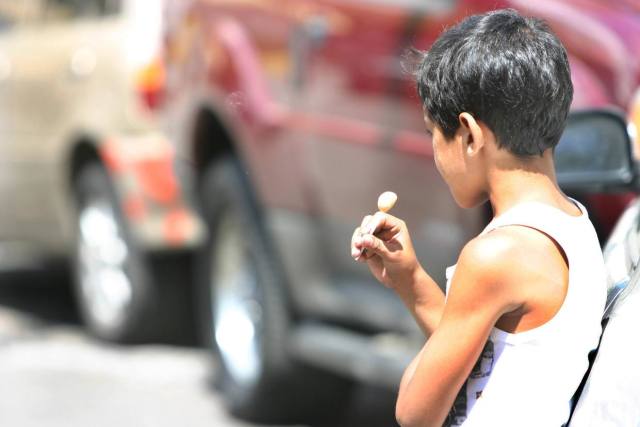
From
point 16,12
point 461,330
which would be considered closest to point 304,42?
point 461,330

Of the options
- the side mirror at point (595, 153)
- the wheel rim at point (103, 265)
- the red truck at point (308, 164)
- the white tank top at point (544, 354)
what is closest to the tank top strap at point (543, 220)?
the white tank top at point (544, 354)

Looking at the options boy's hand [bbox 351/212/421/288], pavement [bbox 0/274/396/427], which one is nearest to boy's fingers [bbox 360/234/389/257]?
boy's hand [bbox 351/212/421/288]

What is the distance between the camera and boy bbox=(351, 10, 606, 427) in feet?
6.08

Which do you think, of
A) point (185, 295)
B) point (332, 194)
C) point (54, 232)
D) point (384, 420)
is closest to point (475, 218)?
point (332, 194)

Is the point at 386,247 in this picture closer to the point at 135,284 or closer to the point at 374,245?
the point at 374,245

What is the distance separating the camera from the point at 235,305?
5562mm

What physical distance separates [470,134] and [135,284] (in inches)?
186

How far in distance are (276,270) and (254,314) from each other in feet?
0.87

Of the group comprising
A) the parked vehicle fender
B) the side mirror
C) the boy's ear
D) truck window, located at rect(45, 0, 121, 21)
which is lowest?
the boy's ear

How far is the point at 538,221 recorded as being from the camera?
6.23 feet

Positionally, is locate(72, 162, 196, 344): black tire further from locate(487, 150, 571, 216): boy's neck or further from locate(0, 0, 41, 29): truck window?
locate(487, 150, 571, 216): boy's neck

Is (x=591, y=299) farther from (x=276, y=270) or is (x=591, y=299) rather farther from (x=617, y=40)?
(x=276, y=270)

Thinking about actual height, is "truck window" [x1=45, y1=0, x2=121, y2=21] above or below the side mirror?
above

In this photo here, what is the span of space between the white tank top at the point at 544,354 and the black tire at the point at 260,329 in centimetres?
325
